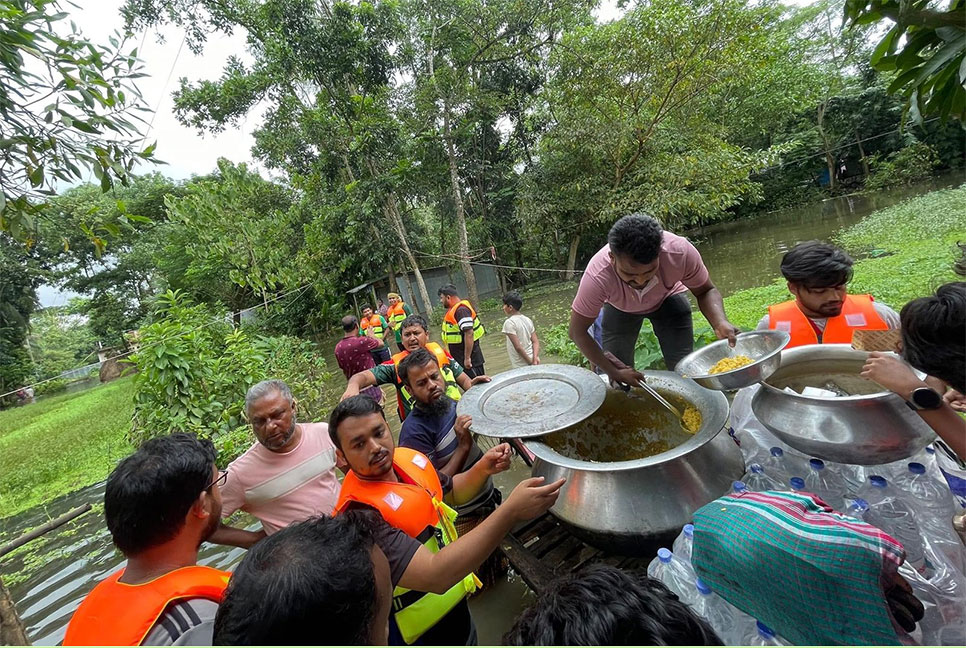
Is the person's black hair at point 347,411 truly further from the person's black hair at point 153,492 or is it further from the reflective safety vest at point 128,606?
the reflective safety vest at point 128,606

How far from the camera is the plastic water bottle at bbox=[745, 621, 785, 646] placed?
1.08 metres

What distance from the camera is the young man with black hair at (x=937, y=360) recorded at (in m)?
1.14

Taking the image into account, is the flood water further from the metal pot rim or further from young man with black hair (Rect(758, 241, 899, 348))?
young man with black hair (Rect(758, 241, 899, 348))

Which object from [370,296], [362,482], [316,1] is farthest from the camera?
[370,296]

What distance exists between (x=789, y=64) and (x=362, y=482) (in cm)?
2727

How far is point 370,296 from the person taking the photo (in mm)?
18734

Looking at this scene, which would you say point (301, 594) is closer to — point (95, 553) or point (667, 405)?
point (667, 405)

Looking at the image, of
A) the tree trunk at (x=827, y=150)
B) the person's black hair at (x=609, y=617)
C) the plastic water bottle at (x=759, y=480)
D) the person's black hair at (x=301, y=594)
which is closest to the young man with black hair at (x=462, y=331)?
the plastic water bottle at (x=759, y=480)

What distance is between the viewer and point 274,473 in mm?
2303

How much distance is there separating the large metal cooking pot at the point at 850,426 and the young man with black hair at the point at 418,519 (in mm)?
901

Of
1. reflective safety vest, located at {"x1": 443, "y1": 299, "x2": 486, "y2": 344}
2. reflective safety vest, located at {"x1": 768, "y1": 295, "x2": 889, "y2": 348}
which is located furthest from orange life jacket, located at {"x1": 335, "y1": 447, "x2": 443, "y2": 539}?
reflective safety vest, located at {"x1": 443, "y1": 299, "x2": 486, "y2": 344}

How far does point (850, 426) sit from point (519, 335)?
4.06m

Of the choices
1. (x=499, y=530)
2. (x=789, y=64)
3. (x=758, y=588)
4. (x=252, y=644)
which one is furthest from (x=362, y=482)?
(x=789, y=64)

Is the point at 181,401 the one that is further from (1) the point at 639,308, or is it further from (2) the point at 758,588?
(2) the point at 758,588
